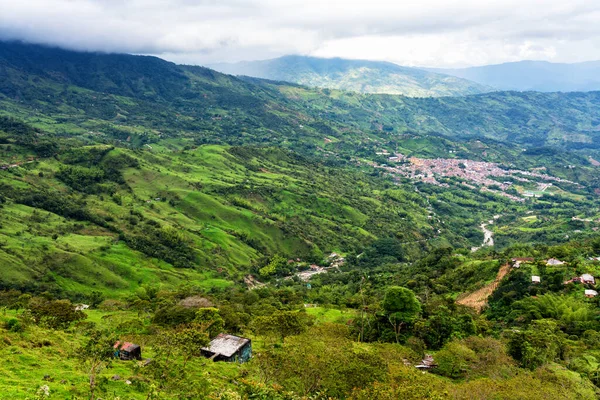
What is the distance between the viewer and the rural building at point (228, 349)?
179ft

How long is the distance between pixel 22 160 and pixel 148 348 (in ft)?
600

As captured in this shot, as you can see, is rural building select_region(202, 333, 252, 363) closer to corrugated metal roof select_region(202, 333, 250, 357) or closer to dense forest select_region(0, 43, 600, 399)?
corrugated metal roof select_region(202, 333, 250, 357)

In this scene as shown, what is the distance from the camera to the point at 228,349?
55406 mm

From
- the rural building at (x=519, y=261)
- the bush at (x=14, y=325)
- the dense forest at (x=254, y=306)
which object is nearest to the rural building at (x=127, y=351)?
the dense forest at (x=254, y=306)

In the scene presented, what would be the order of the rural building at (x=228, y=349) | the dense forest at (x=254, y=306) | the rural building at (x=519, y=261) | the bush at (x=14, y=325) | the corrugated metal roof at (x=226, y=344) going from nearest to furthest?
the dense forest at (x=254, y=306)
the bush at (x=14, y=325)
the rural building at (x=228, y=349)
the corrugated metal roof at (x=226, y=344)
the rural building at (x=519, y=261)

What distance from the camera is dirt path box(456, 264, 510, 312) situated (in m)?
84.1

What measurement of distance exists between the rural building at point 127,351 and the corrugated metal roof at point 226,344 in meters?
8.93

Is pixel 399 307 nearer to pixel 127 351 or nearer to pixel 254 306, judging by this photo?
pixel 254 306

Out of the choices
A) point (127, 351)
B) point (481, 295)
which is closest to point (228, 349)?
point (127, 351)

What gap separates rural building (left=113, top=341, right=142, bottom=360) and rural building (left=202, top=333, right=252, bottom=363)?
8925 millimetres

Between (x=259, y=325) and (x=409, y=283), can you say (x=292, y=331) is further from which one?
(x=409, y=283)

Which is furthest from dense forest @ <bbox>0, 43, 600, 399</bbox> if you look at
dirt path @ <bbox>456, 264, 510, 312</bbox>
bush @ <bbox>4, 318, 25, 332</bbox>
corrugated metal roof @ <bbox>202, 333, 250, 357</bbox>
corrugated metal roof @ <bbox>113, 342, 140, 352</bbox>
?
corrugated metal roof @ <bbox>202, 333, 250, 357</bbox>

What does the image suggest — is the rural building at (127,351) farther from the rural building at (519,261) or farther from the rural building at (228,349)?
the rural building at (519,261)

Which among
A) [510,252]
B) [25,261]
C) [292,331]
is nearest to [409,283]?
[510,252]
